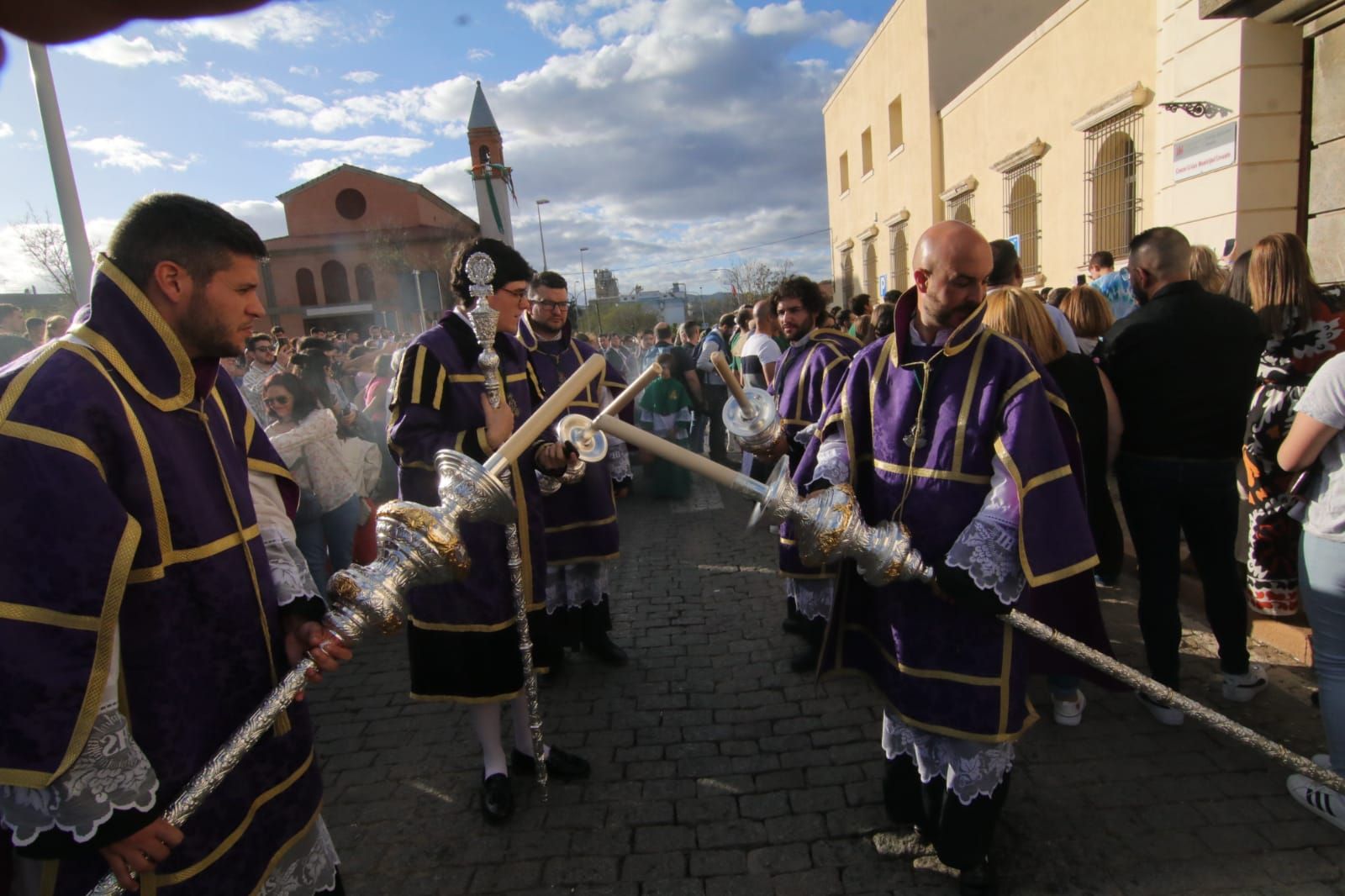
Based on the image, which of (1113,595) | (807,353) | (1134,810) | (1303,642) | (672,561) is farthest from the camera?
(672,561)

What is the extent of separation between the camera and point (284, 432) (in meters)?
4.87

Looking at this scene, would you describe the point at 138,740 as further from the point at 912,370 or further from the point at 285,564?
the point at 912,370

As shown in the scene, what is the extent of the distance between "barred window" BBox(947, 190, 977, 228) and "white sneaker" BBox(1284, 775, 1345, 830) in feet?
43.8

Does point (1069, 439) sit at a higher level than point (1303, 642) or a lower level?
higher

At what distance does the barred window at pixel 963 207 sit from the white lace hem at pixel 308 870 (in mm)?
15105

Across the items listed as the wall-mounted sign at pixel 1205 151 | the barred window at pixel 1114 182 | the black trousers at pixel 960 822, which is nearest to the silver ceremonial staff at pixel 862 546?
the black trousers at pixel 960 822

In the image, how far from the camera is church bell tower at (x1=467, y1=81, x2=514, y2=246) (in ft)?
92.0

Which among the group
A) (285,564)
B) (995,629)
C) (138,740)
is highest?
(285,564)

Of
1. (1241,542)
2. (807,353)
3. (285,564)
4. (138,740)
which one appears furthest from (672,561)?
(138,740)

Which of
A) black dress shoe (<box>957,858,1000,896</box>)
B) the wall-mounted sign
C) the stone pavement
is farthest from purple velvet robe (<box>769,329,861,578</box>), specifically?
the wall-mounted sign

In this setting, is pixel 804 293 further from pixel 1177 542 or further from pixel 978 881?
pixel 978 881

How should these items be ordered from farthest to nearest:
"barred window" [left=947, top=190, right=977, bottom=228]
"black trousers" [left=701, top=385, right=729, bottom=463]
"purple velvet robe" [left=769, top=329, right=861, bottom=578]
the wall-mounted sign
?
"barred window" [left=947, top=190, right=977, bottom=228]
"black trousers" [left=701, top=385, right=729, bottom=463]
the wall-mounted sign
"purple velvet robe" [left=769, top=329, right=861, bottom=578]

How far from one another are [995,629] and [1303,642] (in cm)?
282

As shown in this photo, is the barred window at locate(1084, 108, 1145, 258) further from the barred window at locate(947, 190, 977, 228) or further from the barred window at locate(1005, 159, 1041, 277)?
the barred window at locate(947, 190, 977, 228)
